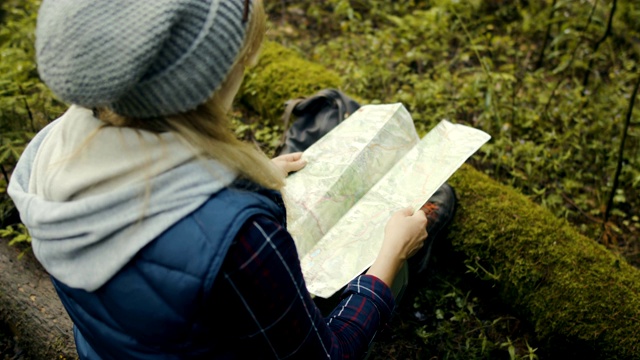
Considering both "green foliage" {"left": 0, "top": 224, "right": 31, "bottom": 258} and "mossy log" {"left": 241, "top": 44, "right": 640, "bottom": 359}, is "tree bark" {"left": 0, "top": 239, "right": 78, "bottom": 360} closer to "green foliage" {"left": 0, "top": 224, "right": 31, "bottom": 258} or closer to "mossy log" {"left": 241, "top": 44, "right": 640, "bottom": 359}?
"green foliage" {"left": 0, "top": 224, "right": 31, "bottom": 258}

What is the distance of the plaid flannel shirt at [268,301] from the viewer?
3.61 feet

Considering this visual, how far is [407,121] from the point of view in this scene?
2.34 meters

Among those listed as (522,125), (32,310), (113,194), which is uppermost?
(113,194)

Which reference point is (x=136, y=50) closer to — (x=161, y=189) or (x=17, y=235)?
(x=161, y=189)

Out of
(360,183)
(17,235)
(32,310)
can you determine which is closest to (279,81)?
(360,183)

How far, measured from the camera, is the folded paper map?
6.11ft

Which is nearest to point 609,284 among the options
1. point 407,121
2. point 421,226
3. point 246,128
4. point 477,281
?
point 477,281

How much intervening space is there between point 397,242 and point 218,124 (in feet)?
2.66

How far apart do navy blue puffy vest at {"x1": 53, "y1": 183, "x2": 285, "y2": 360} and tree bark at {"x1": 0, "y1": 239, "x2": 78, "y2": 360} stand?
1045mm

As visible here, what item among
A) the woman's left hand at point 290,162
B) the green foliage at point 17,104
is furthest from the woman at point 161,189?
the green foliage at point 17,104

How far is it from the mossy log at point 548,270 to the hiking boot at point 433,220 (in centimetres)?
11

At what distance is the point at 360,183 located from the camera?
2129 mm

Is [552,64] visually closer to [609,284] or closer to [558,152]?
[558,152]

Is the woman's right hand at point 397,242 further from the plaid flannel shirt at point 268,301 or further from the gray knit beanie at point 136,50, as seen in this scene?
the gray knit beanie at point 136,50
